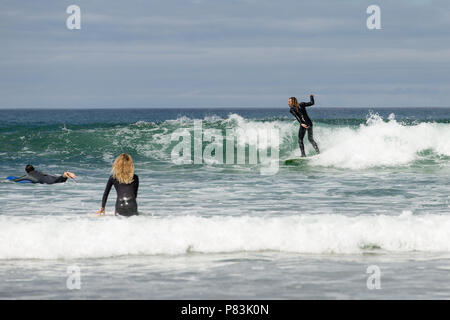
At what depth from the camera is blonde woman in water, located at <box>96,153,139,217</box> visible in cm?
932

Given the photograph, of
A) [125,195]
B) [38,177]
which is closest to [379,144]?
[38,177]

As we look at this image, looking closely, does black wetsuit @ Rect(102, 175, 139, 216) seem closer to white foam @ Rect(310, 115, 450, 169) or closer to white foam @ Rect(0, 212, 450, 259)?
white foam @ Rect(0, 212, 450, 259)

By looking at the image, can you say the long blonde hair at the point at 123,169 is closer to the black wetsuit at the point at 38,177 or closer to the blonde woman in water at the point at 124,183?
the blonde woman in water at the point at 124,183

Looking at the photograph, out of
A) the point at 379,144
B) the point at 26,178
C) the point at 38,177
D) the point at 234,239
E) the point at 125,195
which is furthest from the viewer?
the point at 379,144

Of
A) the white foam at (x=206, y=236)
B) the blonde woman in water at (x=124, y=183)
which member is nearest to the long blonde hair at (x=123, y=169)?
the blonde woman in water at (x=124, y=183)

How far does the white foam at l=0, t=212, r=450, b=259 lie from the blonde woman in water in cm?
19

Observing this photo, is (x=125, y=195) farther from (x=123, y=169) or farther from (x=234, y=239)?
(x=234, y=239)

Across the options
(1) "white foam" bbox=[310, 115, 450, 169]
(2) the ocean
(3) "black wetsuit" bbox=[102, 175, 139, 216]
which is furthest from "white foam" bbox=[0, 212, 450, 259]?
(1) "white foam" bbox=[310, 115, 450, 169]

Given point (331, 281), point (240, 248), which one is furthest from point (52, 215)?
point (331, 281)

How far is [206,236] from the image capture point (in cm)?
903

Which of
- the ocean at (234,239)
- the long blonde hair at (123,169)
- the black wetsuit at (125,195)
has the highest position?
the long blonde hair at (123,169)

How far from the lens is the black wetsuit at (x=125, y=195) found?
9352 mm

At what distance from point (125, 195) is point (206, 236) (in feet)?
4.43

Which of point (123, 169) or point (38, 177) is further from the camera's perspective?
point (38, 177)
